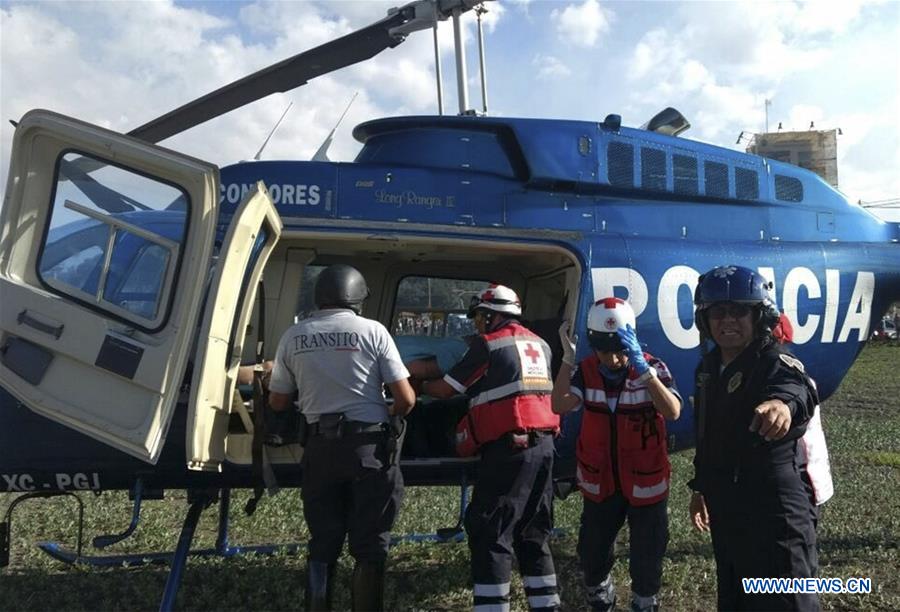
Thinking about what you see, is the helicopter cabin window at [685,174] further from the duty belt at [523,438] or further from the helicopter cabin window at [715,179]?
the duty belt at [523,438]

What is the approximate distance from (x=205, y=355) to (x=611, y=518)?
2144 mm

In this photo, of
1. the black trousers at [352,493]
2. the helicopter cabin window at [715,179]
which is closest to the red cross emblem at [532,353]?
the black trousers at [352,493]

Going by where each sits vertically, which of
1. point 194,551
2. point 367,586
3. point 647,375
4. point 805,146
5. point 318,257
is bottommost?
point 194,551

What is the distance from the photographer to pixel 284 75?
21.4 ft

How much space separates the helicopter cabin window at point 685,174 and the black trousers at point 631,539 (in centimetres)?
256

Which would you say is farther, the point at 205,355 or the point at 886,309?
the point at 886,309

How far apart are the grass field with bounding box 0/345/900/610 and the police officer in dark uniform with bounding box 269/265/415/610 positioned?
1.18 metres

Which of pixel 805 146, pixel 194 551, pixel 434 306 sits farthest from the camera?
pixel 805 146

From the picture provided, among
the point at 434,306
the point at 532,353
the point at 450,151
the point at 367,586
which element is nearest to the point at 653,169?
the point at 450,151

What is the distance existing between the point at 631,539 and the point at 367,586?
1340 millimetres

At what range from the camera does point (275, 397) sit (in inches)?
142

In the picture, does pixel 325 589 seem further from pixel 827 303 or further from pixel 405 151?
pixel 827 303

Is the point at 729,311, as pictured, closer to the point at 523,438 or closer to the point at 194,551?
the point at 523,438

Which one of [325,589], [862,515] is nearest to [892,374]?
[862,515]
